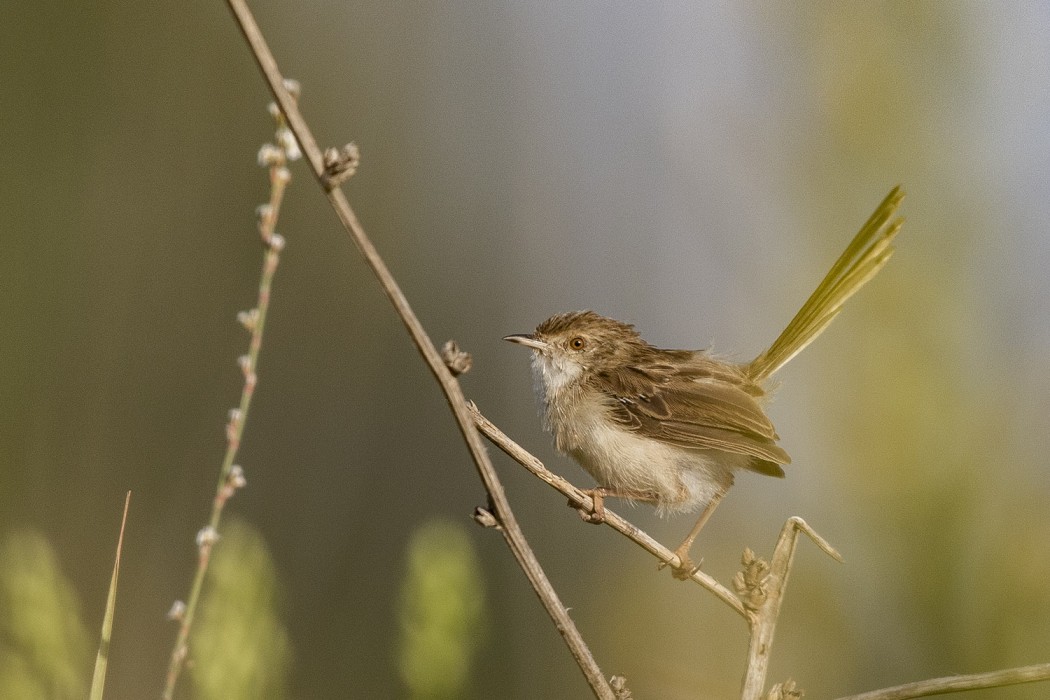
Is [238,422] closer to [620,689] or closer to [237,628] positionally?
[237,628]

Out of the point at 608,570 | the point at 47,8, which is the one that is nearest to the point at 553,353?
the point at 608,570

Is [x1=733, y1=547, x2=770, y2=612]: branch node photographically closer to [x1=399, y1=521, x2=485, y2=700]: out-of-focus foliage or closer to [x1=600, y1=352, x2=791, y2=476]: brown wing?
[x1=399, y1=521, x2=485, y2=700]: out-of-focus foliage

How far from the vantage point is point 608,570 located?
2.79 m

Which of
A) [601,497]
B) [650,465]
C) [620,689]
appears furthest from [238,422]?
[650,465]

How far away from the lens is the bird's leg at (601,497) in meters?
1.57

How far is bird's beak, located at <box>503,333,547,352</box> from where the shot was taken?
3020mm

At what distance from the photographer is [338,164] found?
0.84m

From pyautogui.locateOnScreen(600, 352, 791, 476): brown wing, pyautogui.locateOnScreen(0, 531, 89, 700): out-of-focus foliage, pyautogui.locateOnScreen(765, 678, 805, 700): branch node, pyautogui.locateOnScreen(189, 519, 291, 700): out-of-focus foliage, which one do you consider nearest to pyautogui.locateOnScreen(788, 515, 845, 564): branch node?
pyautogui.locateOnScreen(765, 678, 805, 700): branch node

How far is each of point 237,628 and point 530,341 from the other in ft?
7.35

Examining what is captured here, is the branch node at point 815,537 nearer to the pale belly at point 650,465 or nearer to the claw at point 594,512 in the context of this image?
the claw at point 594,512

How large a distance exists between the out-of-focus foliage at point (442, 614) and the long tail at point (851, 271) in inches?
32.4

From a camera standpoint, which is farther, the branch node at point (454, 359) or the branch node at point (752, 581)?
the branch node at point (752, 581)

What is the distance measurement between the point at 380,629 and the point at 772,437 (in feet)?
6.25

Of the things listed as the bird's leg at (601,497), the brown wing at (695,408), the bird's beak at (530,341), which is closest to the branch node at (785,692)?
the bird's leg at (601,497)
